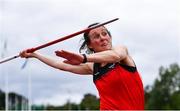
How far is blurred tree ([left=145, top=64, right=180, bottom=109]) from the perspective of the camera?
106312 millimetres

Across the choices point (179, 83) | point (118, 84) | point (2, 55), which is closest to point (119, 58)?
point (118, 84)

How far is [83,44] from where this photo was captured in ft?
30.0

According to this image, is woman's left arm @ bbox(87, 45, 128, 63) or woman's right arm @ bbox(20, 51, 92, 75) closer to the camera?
woman's left arm @ bbox(87, 45, 128, 63)

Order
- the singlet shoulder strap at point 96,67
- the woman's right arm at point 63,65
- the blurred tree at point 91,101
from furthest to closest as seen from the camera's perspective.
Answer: the blurred tree at point 91,101 < the woman's right arm at point 63,65 < the singlet shoulder strap at point 96,67

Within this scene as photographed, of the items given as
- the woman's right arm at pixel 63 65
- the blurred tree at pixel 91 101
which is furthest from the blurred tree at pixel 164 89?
the woman's right arm at pixel 63 65

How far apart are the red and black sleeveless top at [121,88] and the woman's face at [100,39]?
0.24 metres

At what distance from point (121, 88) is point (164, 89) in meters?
104

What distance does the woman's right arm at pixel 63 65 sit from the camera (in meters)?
9.25

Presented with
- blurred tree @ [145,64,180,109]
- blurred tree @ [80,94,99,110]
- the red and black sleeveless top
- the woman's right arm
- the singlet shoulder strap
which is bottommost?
the red and black sleeveless top

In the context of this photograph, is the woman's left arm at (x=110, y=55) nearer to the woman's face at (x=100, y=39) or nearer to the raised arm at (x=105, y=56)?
the raised arm at (x=105, y=56)

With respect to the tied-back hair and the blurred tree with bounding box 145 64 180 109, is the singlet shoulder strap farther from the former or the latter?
the blurred tree with bounding box 145 64 180 109

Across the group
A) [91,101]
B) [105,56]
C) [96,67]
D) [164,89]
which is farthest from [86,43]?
[164,89]

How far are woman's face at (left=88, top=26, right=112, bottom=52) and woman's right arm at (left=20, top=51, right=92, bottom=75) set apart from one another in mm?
522

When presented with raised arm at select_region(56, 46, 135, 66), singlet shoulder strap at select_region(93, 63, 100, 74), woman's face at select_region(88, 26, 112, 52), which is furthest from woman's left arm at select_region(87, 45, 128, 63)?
singlet shoulder strap at select_region(93, 63, 100, 74)
